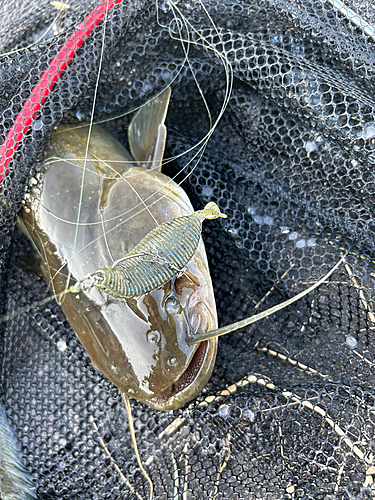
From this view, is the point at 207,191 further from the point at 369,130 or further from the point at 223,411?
the point at 223,411

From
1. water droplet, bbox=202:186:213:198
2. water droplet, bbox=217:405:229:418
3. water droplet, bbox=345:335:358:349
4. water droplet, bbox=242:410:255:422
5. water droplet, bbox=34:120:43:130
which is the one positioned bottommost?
water droplet, bbox=242:410:255:422

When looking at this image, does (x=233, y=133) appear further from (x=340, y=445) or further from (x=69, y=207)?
(x=340, y=445)

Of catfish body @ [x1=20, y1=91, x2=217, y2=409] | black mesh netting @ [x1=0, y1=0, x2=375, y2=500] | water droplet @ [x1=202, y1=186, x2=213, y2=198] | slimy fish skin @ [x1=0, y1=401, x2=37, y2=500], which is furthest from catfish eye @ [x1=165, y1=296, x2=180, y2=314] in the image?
slimy fish skin @ [x1=0, y1=401, x2=37, y2=500]

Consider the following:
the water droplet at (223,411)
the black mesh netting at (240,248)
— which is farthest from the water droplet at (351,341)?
the water droplet at (223,411)

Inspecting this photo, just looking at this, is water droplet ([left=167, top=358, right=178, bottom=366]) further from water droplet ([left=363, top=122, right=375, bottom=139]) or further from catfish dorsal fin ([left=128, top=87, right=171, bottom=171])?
water droplet ([left=363, top=122, right=375, bottom=139])

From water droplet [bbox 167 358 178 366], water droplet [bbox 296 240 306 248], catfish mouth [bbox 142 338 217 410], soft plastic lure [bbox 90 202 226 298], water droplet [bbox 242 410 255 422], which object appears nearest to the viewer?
soft plastic lure [bbox 90 202 226 298]

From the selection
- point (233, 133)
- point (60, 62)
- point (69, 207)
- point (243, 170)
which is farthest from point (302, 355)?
point (60, 62)
